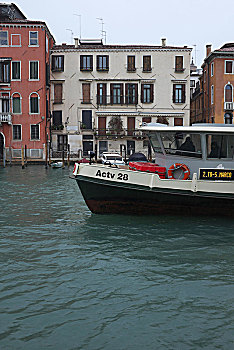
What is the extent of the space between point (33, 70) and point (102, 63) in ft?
20.9

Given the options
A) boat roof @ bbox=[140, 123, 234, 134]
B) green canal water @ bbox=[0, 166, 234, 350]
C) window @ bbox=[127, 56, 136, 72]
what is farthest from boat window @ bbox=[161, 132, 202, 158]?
window @ bbox=[127, 56, 136, 72]

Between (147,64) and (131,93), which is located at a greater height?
(147,64)

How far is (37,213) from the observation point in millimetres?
13883

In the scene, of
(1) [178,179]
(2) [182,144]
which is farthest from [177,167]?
(2) [182,144]

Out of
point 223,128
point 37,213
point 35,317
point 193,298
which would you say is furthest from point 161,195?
point 35,317

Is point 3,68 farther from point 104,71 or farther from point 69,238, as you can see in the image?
point 69,238

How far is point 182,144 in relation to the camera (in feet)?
39.6

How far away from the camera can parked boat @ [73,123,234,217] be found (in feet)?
38.4

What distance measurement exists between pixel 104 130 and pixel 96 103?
2.62m

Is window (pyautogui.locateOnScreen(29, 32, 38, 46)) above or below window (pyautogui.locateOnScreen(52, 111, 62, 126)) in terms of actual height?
above

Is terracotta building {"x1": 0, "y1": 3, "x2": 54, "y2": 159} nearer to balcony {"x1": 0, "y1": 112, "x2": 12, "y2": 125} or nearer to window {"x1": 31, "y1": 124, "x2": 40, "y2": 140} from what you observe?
window {"x1": 31, "y1": 124, "x2": 40, "y2": 140}

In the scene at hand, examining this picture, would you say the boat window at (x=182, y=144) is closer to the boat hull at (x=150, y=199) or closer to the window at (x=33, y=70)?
the boat hull at (x=150, y=199)

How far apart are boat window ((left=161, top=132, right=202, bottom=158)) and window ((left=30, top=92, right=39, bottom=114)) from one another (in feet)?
94.6

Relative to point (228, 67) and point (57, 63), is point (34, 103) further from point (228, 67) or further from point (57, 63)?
point (228, 67)
